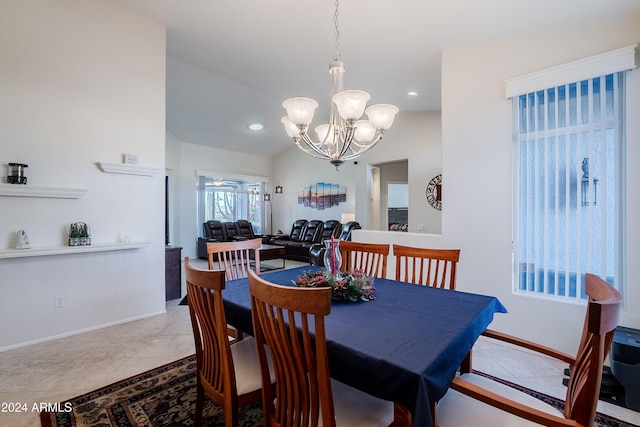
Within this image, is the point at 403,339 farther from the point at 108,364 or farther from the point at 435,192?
the point at 435,192

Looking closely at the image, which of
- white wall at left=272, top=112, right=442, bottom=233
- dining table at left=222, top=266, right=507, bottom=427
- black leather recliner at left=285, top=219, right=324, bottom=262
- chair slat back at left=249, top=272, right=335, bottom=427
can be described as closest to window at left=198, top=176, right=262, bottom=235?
white wall at left=272, top=112, right=442, bottom=233

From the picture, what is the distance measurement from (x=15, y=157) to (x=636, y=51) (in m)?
5.11

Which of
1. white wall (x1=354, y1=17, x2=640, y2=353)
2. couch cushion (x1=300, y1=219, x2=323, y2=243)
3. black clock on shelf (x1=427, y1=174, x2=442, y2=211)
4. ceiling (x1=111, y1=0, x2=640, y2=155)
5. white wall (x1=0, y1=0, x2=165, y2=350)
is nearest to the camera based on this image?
white wall (x1=354, y1=17, x2=640, y2=353)

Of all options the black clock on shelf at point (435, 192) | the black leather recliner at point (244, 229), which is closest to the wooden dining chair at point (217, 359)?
the black clock on shelf at point (435, 192)

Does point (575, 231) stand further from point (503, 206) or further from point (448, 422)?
point (448, 422)

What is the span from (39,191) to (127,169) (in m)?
0.74

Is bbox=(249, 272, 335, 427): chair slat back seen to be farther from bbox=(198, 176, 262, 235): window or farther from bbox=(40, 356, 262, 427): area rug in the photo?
bbox=(198, 176, 262, 235): window

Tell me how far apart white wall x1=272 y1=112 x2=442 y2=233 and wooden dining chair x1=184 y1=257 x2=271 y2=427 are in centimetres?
517

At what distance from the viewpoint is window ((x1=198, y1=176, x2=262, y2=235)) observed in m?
8.00

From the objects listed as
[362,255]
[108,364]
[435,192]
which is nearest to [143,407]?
[108,364]

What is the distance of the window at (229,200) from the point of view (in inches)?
315

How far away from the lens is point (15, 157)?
104 inches

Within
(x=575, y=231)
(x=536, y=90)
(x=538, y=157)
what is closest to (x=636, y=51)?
(x=536, y=90)

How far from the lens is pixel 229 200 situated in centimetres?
874
